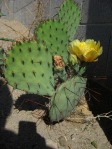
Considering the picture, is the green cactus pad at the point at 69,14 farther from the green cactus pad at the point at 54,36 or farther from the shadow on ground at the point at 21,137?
the shadow on ground at the point at 21,137

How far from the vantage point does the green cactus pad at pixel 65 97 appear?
234 centimetres

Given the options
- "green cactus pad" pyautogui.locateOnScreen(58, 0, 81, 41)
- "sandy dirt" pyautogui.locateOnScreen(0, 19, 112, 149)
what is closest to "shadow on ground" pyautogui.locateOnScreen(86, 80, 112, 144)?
"sandy dirt" pyautogui.locateOnScreen(0, 19, 112, 149)

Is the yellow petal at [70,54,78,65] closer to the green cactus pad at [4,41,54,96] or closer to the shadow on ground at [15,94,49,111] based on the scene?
the green cactus pad at [4,41,54,96]

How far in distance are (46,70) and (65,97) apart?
27 cm

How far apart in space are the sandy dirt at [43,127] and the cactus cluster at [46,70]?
193 millimetres

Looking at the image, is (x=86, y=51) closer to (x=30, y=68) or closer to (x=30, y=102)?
(x=30, y=68)

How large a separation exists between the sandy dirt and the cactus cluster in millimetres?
193

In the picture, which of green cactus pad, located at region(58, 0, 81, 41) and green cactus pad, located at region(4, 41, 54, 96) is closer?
green cactus pad, located at region(4, 41, 54, 96)

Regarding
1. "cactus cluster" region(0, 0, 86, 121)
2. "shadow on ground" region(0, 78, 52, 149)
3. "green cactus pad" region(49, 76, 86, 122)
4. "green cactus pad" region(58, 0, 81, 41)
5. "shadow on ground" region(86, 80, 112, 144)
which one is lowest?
"shadow on ground" region(0, 78, 52, 149)

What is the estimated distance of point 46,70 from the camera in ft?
7.29

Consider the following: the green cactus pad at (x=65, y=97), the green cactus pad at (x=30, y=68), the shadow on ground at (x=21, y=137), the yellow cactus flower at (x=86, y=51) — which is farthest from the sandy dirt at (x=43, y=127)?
the yellow cactus flower at (x=86, y=51)

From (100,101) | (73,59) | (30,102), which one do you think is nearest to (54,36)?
(73,59)

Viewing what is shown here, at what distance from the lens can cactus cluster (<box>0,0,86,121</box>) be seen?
2072mm

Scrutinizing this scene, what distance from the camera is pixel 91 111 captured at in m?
3.01
